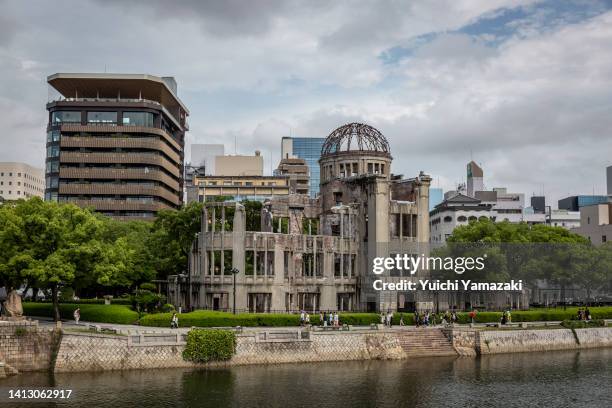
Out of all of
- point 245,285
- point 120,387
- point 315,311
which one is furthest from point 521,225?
point 120,387

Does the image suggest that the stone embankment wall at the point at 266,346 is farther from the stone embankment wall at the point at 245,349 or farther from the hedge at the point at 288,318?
the hedge at the point at 288,318

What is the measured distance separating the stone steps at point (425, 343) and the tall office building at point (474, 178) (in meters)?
123

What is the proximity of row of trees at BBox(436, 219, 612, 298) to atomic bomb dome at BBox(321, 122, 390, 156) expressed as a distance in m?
16.1

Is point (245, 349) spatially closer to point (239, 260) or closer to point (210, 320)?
point (210, 320)

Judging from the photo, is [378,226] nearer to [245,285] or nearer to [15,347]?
[245,285]

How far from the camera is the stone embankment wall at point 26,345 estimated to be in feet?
168

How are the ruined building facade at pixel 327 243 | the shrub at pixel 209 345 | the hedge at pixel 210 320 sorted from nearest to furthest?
the shrub at pixel 209 345 < the hedge at pixel 210 320 < the ruined building facade at pixel 327 243

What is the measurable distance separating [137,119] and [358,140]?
6673cm

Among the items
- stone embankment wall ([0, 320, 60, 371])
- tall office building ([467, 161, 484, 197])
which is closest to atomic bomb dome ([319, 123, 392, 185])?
stone embankment wall ([0, 320, 60, 371])

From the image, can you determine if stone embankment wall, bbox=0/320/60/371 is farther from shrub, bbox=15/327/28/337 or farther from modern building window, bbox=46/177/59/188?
modern building window, bbox=46/177/59/188

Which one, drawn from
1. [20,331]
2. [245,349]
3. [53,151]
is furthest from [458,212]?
[20,331]

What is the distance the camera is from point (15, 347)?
2026 inches

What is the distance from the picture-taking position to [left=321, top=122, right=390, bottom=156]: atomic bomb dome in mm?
93938

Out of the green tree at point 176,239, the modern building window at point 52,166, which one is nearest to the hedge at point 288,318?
the green tree at point 176,239
